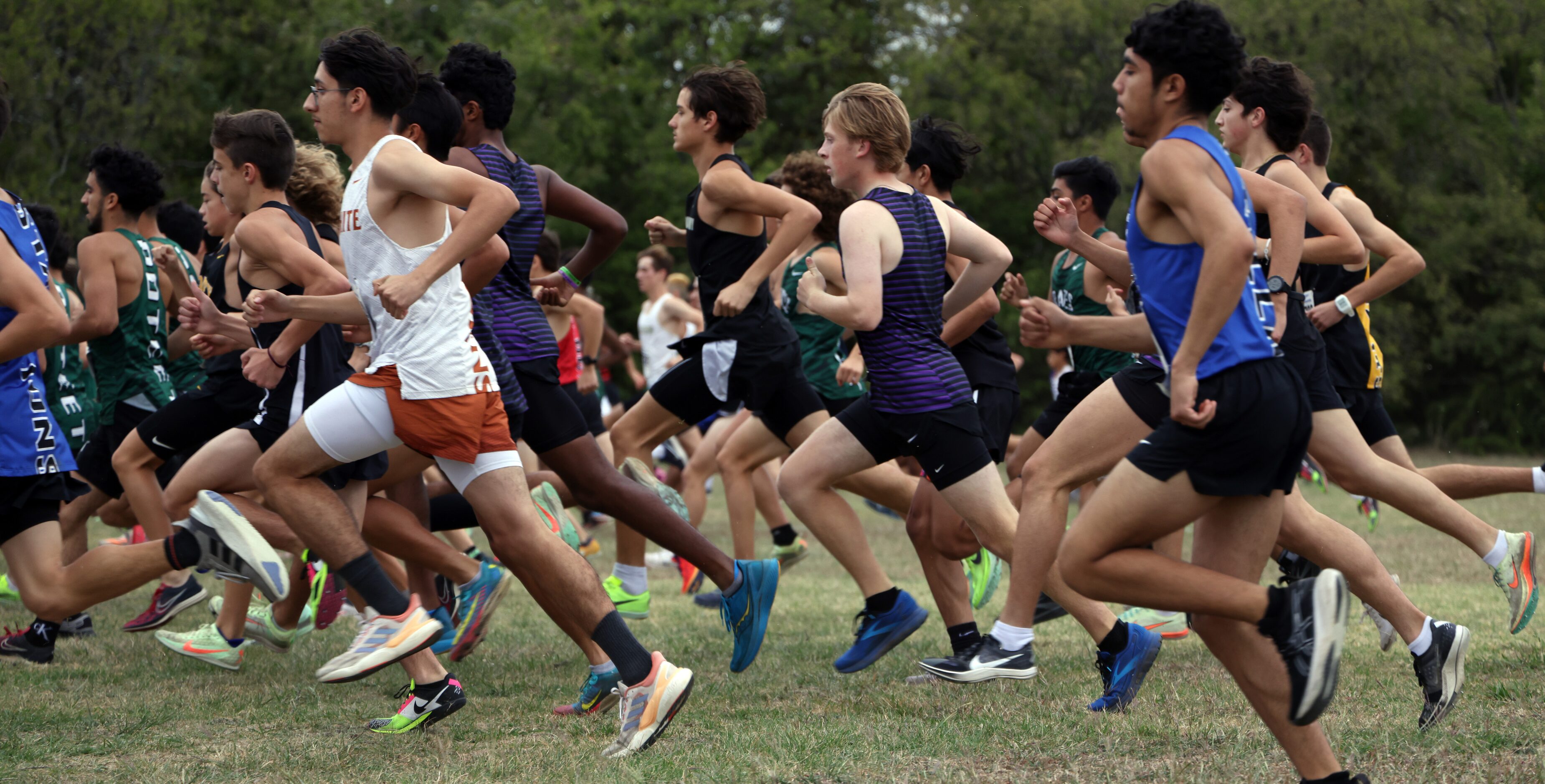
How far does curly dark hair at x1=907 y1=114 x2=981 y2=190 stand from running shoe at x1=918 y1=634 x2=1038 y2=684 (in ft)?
7.04

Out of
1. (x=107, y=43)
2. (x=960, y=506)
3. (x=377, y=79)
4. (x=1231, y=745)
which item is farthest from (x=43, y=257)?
(x=107, y=43)

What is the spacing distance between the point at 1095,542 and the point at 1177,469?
0.87ft

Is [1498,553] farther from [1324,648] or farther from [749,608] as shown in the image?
[749,608]

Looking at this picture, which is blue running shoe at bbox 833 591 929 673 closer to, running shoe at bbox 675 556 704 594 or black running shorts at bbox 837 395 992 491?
black running shorts at bbox 837 395 992 491

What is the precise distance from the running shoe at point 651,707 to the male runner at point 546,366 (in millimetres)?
857

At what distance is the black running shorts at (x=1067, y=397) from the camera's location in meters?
6.21

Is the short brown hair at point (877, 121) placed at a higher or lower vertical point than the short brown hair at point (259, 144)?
higher

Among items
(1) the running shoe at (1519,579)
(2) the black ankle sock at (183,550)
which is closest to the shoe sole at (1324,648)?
(1) the running shoe at (1519,579)

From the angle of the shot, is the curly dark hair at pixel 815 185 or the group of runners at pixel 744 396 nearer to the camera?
the group of runners at pixel 744 396

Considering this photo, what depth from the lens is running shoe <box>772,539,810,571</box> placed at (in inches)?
332

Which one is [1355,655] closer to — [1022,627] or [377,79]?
[1022,627]

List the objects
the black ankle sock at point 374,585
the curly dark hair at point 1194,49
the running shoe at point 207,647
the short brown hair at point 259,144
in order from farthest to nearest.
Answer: the running shoe at point 207,647 → the short brown hair at point 259,144 → the black ankle sock at point 374,585 → the curly dark hair at point 1194,49

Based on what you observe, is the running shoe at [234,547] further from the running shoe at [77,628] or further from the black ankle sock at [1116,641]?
the black ankle sock at [1116,641]

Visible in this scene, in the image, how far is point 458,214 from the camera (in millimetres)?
4312
